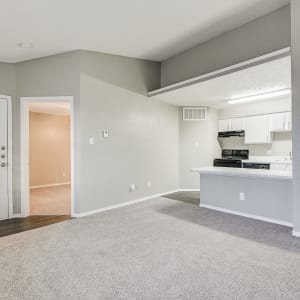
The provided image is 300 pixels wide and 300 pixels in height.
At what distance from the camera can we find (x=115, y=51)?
439 centimetres

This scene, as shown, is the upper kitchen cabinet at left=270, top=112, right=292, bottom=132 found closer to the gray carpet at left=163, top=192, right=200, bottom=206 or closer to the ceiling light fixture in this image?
the gray carpet at left=163, top=192, right=200, bottom=206

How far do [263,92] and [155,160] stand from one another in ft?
8.95

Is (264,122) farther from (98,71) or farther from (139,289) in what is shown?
(139,289)

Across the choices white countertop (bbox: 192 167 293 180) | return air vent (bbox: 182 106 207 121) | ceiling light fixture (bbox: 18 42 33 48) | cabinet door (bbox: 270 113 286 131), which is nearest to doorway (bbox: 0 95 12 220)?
ceiling light fixture (bbox: 18 42 33 48)

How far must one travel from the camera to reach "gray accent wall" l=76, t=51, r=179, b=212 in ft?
13.6

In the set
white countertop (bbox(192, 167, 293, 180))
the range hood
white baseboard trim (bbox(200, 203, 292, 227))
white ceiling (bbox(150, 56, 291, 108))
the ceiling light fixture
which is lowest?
white baseboard trim (bbox(200, 203, 292, 227))

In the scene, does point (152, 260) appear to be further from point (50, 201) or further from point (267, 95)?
point (267, 95)

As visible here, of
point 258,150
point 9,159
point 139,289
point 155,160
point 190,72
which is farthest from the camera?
point 258,150

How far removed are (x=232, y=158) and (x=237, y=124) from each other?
95cm

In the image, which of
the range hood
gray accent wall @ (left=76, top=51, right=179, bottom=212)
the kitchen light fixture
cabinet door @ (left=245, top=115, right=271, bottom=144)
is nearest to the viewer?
gray accent wall @ (left=76, top=51, right=179, bottom=212)

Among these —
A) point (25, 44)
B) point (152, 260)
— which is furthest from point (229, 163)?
point (25, 44)

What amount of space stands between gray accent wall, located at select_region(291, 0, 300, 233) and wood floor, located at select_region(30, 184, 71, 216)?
3.67m

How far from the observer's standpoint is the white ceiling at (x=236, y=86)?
3371mm

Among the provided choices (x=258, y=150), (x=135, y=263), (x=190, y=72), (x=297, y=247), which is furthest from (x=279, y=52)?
(x=258, y=150)
